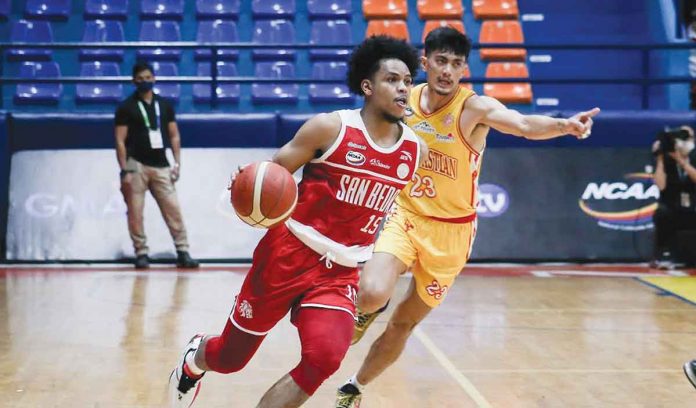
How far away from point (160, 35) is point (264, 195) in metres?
12.3

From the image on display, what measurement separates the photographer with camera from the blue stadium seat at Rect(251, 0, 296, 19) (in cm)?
651

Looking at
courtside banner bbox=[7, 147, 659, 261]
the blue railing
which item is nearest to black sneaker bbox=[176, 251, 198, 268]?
courtside banner bbox=[7, 147, 659, 261]

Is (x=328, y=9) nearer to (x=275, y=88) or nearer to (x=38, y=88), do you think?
(x=275, y=88)

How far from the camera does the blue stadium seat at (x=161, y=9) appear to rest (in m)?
16.5

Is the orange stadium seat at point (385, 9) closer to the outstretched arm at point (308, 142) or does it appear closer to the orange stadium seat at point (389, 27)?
the orange stadium seat at point (389, 27)

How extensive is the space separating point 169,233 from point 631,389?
7.08 meters

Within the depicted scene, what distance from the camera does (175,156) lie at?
11922mm

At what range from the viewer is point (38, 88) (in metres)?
16.0

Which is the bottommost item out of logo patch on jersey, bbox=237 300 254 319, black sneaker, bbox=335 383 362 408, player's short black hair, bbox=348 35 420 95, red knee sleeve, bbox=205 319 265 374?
black sneaker, bbox=335 383 362 408

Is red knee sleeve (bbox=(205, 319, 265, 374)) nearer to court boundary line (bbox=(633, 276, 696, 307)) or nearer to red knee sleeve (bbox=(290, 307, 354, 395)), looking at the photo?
red knee sleeve (bbox=(290, 307, 354, 395))

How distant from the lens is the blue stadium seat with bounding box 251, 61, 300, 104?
15.6m

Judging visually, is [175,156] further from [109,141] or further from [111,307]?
[111,307]

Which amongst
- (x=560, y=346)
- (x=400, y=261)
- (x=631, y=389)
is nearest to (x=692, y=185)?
(x=560, y=346)

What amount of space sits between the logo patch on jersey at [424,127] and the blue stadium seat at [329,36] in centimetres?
1011
